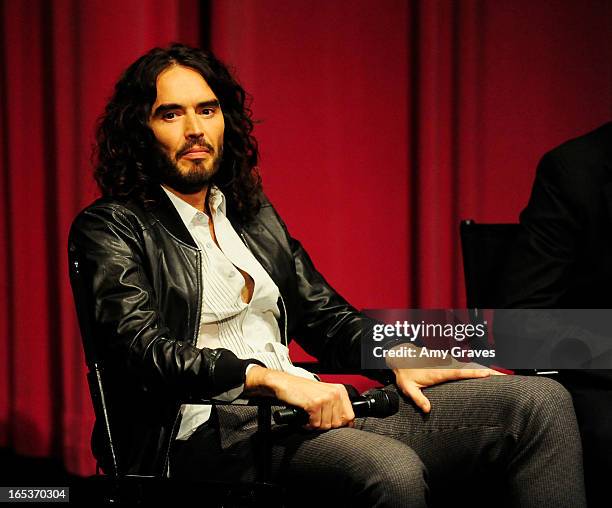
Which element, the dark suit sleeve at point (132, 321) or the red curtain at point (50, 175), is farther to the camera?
the red curtain at point (50, 175)

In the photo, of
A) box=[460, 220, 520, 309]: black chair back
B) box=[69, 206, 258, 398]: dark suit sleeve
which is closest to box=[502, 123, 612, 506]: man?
box=[460, 220, 520, 309]: black chair back

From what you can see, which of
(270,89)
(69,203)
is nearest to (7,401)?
(69,203)

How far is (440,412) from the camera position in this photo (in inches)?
66.7

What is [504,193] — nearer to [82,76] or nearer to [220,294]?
[82,76]

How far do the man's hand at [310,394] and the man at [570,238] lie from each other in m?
0.69

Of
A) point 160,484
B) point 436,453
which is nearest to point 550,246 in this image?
point 436,453

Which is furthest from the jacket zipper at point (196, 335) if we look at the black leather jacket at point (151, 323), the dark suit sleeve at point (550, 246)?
the dark suit sleeve at point (550, 246)

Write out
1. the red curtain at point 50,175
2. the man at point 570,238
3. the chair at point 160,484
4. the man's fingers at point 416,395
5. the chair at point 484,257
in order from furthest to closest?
the red curtain at point 50,175 → the chair at point 484,257 → the man at point 570,238 → the man's fingers at point 416,395 → the chair at point 160,484

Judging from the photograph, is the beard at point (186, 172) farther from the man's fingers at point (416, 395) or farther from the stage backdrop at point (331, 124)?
the stage backdrop at point (331, 124)

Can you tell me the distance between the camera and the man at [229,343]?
1549 millimetres

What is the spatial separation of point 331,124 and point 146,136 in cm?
128

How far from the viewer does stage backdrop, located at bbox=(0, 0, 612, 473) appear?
2.89 metres

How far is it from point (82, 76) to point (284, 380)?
1.67 metres

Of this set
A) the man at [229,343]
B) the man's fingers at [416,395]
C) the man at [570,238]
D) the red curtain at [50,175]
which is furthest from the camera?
the red curtain at [50,175]
